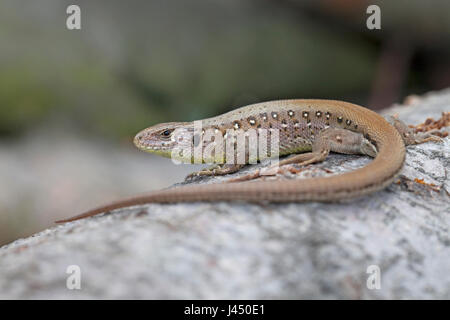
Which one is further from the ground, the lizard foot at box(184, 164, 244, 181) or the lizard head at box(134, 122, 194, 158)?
the lizard head at box(134, 122, 194, 158)

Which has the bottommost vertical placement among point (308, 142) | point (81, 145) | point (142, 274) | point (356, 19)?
point (81, 145)

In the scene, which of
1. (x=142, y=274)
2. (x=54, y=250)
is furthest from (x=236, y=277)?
(x=54, y=250)

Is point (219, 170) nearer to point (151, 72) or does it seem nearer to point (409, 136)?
point (409, 136)

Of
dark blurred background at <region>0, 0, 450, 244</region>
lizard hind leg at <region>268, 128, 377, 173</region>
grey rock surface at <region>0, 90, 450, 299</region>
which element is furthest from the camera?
dark blurred background at <region>0, 0, 450, 244</region>

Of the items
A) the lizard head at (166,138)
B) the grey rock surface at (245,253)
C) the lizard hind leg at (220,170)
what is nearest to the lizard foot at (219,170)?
the lizard hind leg at (220,170)

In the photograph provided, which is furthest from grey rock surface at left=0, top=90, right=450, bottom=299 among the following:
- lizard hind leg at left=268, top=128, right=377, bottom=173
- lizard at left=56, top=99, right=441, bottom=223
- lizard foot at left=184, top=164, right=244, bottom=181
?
lizard foot at left=184, top=164, right=244, bottom=181

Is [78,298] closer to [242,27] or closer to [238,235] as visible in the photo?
[238,235]

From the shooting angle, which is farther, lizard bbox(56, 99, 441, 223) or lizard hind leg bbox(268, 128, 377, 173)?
lizard hind leg bbox(268, 128, 377, 173)

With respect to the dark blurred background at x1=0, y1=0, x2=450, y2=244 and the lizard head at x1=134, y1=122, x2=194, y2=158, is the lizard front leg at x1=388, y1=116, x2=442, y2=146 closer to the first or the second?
the lizard head at x1=134, y1=122, x2=194, y2=158
